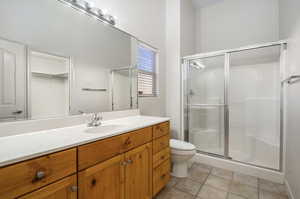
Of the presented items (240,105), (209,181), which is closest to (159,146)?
(209,181)

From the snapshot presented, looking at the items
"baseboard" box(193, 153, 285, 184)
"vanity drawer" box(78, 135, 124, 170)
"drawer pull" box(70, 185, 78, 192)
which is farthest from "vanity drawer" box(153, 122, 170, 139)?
"baseboard" box(193, 153, 285, 184)

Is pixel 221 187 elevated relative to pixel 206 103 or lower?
lower

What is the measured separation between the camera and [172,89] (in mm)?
2678

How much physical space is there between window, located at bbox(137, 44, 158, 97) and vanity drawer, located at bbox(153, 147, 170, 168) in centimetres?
89

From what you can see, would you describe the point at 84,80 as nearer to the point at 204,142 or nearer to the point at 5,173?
the point at 5,173

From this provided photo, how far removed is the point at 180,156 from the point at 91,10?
2.01 meters

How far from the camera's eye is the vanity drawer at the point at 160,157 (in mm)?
1488

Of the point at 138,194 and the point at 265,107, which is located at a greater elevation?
the point at 265,107

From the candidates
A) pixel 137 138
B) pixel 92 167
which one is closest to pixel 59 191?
→ pixel 92 167

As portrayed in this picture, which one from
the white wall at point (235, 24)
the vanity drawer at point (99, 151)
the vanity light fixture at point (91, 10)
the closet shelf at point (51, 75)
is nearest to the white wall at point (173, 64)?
the white wall at point (235, 24)

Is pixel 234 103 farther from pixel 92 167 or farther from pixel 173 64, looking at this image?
pixel 92 167

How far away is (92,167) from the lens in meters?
0.89

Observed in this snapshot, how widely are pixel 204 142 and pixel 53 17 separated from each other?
2.91 meters

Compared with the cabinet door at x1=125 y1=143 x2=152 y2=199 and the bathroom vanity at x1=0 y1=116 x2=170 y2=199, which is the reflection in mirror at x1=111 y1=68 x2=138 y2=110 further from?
the cabinet door at x1=125 y1=143 x2=152 y2=199
